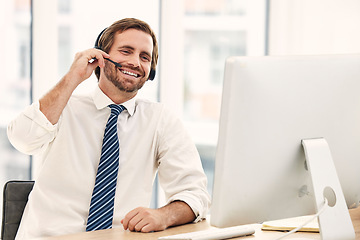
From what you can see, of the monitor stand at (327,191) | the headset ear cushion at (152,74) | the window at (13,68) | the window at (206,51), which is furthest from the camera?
the window at (206,51)

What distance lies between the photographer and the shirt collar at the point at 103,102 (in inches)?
79.2

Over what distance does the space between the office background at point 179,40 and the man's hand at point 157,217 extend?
1.43 metres

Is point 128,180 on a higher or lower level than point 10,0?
lower

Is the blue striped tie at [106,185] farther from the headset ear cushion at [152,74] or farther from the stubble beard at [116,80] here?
the headset ear cushion at [152,74]

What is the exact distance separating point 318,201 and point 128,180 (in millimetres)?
768

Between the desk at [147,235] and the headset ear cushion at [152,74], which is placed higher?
the headset ear cushion at [152,74]

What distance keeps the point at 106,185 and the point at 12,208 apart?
0.37 meters

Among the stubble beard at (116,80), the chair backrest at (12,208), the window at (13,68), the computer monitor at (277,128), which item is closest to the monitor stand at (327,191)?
the computer monitor at (277,128)

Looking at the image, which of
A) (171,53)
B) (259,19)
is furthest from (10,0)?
(259,19)

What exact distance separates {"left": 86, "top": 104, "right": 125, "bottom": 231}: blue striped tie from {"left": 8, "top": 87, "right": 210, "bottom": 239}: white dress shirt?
5cm

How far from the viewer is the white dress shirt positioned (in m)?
1.87

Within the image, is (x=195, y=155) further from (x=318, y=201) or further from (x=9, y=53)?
(x=9, y=53)

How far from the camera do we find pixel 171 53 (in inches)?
154

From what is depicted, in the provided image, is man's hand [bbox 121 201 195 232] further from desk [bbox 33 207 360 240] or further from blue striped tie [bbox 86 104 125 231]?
blue striped tie [bbox 86 104 125 231]
